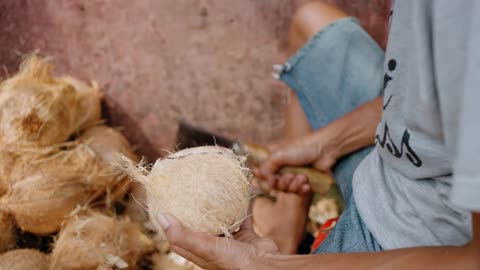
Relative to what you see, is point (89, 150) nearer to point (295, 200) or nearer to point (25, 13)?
point (25, 13)

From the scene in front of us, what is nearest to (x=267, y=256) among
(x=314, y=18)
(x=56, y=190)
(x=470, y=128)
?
(x=470, y=128)

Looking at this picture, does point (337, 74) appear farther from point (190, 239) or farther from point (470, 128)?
point (470, 128)

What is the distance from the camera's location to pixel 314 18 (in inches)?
75.5

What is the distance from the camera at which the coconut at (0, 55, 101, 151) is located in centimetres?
180

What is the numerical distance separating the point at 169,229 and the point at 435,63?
64 centimetres

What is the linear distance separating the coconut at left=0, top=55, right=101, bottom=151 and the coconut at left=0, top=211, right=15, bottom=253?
238 millimetres

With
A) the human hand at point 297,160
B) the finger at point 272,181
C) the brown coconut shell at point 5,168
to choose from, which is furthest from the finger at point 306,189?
the brown coconut shell at point 5,168

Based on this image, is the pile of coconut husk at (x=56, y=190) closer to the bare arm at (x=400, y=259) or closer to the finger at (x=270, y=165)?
the finger at (x=270, y=165)

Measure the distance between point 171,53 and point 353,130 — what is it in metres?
0.92

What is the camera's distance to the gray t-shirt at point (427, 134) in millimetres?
756

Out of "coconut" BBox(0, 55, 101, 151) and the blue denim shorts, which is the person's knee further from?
"coconut" BBox(0, 55, 101, 151)

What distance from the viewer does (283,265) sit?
42.8 inches

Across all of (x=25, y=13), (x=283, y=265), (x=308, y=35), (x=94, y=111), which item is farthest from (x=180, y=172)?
(x=25, y=13)

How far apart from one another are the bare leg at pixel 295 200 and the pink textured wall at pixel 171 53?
0.25m
